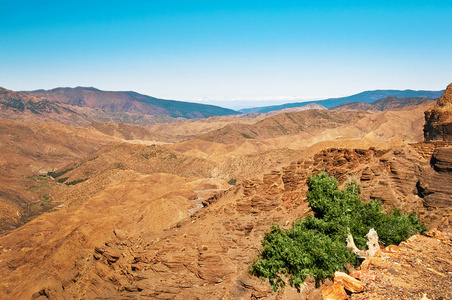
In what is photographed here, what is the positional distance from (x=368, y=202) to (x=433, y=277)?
1105 cm

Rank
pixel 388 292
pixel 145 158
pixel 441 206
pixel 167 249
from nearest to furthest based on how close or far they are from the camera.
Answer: pixel 388 292 < pixel 441 206 < pixel 167 249 < pixel 145 158

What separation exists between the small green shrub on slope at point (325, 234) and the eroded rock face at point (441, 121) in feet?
43.3

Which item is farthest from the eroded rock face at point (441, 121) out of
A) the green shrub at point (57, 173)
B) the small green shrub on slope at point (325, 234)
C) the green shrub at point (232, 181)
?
the green shrub at point (57, 173)

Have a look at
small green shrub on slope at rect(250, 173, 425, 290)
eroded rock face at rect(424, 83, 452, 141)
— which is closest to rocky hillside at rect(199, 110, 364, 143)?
eroded rock face at rect(424, 83, 452, 141)

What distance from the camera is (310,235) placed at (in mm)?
17469

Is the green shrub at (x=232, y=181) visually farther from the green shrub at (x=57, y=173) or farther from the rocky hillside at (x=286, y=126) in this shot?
the rocky hillside at (x=286, y=126)

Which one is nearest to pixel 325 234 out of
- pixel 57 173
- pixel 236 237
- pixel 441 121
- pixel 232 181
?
pixel 236 237

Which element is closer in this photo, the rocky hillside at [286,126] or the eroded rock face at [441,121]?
the eroded rock face at [441,121]

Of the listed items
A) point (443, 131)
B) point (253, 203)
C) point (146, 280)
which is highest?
point (443, 131)

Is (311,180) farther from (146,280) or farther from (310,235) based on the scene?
(146,280)

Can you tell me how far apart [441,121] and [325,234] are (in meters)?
20.7

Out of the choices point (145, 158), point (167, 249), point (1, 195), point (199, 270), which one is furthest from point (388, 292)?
point (145, 158)

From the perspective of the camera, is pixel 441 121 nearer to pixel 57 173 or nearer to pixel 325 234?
Result: pixel 325 234

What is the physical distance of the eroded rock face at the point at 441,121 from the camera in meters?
27.9
